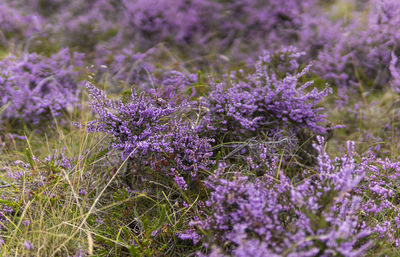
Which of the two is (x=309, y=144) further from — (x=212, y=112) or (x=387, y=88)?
(x=387, y=88)

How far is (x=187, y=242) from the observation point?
6.70 ft

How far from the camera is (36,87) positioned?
3.23 meters

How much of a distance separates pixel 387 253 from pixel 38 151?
2.59 m

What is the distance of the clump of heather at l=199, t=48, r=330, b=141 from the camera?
243cm

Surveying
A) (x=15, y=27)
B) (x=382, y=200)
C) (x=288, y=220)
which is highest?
(x=15, y=27)

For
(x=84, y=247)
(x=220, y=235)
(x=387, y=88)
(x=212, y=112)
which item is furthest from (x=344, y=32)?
(x=84, y=247)

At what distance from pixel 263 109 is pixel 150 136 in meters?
0.88

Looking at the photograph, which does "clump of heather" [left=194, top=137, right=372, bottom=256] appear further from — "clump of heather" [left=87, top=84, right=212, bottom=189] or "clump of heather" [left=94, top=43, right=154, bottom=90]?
"clump of heather" [left=94, top=43, right=154, bottom=90]

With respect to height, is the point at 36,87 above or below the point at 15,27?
below

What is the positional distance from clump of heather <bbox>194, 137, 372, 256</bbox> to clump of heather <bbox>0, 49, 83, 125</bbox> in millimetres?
1963

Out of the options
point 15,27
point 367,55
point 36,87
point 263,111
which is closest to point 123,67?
point 36,87

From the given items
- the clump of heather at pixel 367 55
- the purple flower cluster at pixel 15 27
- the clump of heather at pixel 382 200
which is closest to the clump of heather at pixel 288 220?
the clump of heather at pixel 382 200

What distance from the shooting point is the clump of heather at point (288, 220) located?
143cm

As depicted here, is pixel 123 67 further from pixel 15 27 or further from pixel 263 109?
pixel 15 27
